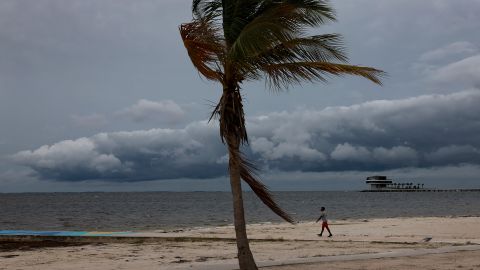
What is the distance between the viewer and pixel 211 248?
21.1m

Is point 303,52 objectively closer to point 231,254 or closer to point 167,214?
point 231,254

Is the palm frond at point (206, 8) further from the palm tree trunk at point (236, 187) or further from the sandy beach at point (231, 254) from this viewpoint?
the sandy beach at point (231, 254)

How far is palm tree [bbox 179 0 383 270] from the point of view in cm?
1034

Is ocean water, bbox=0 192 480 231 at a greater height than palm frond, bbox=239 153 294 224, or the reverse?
palm frond, bbox=239 153 294 224

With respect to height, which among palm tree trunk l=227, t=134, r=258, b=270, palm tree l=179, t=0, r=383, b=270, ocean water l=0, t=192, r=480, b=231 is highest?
palm tree l=179, t=0, r=383, b=270

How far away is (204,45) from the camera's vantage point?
10.7 metres

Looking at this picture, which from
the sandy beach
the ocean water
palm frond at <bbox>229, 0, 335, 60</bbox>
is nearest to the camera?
palm frond at <bbox>229, 0, 335, 60</bbox>

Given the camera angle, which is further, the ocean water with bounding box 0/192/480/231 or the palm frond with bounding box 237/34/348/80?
the ocean water with bounding box 0/192/480/231

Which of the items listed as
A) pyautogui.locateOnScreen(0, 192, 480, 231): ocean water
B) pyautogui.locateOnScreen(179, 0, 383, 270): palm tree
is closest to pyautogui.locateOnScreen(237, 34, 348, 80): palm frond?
pyautogui.locateOnScreen(179, 0, 383, 270): palm tree

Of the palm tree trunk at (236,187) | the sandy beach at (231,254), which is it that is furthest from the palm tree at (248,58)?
the sandy beach at (231,254)

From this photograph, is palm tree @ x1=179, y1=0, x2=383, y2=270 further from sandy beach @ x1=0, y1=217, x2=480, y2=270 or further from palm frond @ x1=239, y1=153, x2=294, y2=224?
sandy beach @ x1=0, y1=217, x2=480, y2=270

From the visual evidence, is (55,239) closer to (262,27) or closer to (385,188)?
(262,27)

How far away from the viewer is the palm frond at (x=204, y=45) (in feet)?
35.0

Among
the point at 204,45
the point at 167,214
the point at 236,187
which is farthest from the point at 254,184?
the point at 167,214
